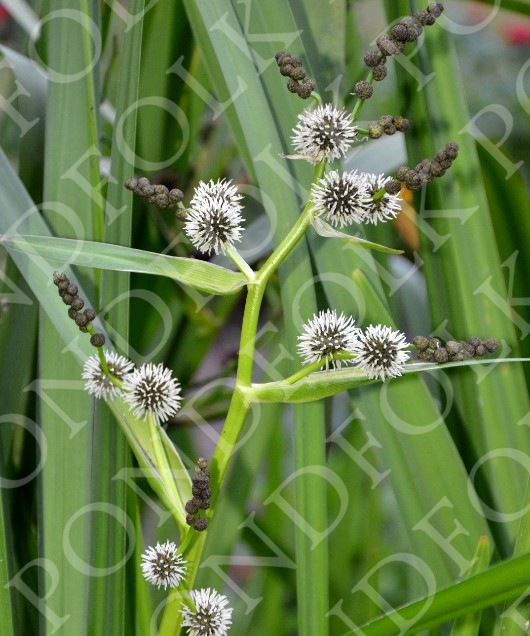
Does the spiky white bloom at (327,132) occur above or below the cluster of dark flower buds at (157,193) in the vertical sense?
above

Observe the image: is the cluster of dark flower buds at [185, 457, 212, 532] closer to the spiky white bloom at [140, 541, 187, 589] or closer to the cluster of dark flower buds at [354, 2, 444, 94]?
the spiky white bloom at [140, 541, 187, 589]

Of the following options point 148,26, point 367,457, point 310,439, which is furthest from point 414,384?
point 148,26

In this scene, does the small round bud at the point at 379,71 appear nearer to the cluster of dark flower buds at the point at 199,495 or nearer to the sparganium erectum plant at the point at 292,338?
the sparganium erectum plant at the point at 292,338

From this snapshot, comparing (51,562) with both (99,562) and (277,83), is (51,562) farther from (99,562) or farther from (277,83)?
(277,83)

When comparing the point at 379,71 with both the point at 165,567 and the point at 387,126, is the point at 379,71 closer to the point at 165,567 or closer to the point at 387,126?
the point at 387,126

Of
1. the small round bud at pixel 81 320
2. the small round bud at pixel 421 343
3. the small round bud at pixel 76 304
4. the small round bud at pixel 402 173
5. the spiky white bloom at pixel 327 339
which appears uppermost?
the small round bud at pixel 402 173

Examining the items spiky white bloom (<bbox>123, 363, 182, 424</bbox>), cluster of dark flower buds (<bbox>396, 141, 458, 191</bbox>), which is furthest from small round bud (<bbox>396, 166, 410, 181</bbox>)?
spiky white bloom (<bbox>123, 363, 182, 424</bbox>)

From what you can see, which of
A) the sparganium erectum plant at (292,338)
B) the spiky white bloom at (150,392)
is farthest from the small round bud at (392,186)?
the spiky white bloom at (150,392)
